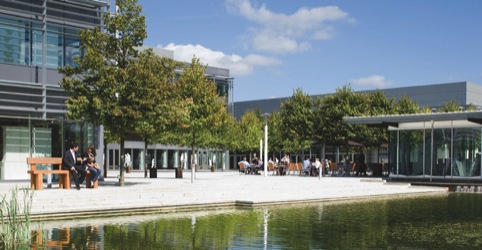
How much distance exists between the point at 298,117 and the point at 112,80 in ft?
95.9

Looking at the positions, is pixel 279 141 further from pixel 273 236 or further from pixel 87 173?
pixel 273 236

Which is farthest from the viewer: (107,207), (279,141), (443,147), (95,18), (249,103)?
(249,103)

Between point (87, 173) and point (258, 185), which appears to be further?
point (258, 185)

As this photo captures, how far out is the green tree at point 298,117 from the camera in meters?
49.2

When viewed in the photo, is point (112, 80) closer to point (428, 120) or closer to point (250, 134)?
point (428, 120)

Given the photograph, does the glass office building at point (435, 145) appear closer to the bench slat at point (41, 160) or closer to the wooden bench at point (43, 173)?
the wooden bench at point (43, 173)

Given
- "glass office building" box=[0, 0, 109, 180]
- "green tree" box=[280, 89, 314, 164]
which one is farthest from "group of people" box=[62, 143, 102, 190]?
"green tree" box=[280, 89, 314, 164]

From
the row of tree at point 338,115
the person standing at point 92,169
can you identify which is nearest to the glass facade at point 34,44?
the person standing at point 92,169

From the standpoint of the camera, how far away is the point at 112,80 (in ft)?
70.9

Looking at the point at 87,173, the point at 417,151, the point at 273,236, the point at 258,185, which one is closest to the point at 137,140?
the point at 417,151

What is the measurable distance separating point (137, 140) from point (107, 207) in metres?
43.6

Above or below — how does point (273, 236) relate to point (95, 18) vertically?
below

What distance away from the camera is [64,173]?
2006 centimetres

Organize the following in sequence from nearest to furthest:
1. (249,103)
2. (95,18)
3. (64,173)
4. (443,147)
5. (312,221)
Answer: (312,221) < (64,173) < (95,18) < (443,147) < (249,103)
